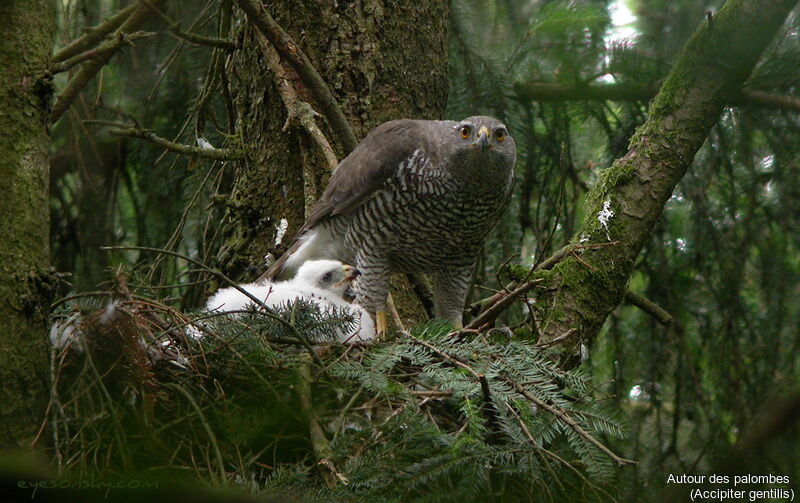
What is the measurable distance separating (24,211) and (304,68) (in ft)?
6.37

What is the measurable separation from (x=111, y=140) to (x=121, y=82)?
394 millimetres

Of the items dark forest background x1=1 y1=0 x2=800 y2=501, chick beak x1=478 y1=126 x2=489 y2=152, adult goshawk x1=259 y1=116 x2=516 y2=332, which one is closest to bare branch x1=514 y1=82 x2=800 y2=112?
dark forest background x1=1 y1=0 x2=800 y2=501

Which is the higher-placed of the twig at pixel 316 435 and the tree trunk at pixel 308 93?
the tree trunk at pixel 308 93

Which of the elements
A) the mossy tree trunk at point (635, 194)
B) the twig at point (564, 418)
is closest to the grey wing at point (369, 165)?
the mossy tree trunk at point (635, 194)

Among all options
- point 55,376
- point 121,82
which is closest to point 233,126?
point 121,82

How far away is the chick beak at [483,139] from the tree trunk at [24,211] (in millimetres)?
2109

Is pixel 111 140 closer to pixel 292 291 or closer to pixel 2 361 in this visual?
pixel 292 291

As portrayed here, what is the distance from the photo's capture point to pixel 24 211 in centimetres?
186

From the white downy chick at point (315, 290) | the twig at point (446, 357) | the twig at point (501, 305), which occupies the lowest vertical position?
the twig at point (446, 357)

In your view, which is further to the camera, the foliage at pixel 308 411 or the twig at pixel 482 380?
the twig at pixel 482 380

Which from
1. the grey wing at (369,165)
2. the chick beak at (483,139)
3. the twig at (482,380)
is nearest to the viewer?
the twig at (482,380)

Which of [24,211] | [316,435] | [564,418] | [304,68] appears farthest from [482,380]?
[304,68]

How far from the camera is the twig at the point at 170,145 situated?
2.90 meters

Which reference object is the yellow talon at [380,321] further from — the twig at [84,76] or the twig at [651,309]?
the twig at [84,76]
